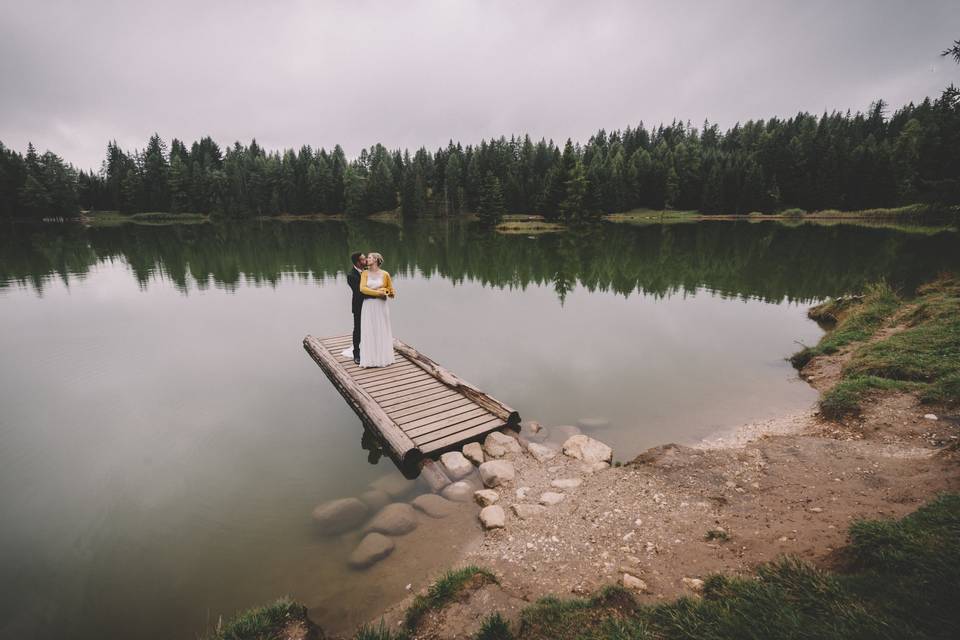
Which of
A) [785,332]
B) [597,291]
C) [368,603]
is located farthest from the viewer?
[597,291]

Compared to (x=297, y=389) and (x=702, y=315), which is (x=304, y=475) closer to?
(x=297, y=389)

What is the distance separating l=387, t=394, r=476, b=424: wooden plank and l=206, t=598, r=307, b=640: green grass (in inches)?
180

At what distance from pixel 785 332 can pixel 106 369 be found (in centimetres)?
2340

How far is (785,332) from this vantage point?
15.6 m

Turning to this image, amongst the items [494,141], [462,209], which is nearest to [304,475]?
[462,209]

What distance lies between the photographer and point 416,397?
10078 mm

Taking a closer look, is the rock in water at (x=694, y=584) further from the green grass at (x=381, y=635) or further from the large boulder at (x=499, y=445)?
the large boulder at (x=499, y=445)

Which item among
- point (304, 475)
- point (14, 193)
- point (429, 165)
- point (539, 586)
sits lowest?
point (304, 475)

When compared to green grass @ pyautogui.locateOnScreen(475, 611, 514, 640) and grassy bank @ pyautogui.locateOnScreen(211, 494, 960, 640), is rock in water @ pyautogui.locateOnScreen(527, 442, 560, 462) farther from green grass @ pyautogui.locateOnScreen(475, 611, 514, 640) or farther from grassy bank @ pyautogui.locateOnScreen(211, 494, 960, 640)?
green grass @ pyautogui.locateOnScreen(475, 611, 514, 640)

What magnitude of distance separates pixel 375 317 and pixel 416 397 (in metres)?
2.68

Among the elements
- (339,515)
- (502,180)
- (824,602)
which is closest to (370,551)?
(339,515)

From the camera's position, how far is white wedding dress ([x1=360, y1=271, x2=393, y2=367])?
11117 millimetres

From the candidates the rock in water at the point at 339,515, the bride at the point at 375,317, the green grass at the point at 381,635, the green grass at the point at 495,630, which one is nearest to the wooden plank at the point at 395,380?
the bride at the point at 375,317

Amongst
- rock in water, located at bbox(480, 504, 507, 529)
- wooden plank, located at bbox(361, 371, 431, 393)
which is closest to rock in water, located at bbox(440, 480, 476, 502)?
rock in water, located at bbox(480, 504, 507, 529)
